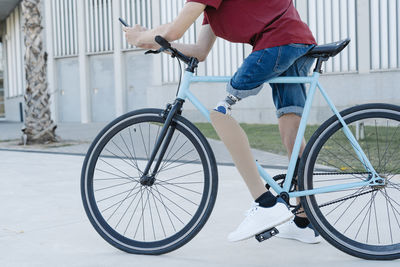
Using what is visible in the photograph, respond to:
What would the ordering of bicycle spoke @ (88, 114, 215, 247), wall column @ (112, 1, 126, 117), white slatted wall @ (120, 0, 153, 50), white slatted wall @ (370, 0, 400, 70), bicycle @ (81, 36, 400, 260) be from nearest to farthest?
1. bicycle @ (81, 36, 400, 260)
2. bicycle spoke @ (88, 114, 215, 247)
3. white slatted wall @ (370, 0, 400, 70)
4. white slatted wall @ (120, 0, 153, 50)
5. wall column @ (112, 1, 126, 117)

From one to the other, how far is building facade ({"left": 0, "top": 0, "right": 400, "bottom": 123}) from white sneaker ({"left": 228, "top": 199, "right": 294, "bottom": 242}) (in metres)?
9.72

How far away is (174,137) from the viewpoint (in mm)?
3180

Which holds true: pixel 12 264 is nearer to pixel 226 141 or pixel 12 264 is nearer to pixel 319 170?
pixel 226 141

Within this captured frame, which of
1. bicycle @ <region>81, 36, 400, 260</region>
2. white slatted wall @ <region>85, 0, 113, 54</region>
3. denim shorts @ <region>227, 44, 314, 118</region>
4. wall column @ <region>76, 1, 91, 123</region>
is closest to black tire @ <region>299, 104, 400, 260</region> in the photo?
bicycle @ <region>81, 36, 400, 260</region>

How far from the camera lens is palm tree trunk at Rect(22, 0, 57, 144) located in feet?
Result: 36.7

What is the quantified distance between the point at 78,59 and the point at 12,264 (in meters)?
19.5

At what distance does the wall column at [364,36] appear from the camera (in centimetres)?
1419

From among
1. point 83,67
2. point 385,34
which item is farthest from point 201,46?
point 83,67

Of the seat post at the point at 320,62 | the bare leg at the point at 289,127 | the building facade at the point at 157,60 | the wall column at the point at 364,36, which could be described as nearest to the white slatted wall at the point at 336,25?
the building facade at the point at 157,60

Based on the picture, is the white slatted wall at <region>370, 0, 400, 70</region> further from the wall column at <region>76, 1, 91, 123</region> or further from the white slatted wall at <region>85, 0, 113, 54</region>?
the wall column at <region>76, 1, 91, 123</region>

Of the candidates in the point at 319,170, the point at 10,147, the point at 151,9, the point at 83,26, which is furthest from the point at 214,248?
the point at 83,26

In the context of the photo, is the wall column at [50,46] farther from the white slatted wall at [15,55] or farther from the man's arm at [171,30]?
the man's arm at [171,30]

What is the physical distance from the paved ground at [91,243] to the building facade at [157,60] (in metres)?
8.34

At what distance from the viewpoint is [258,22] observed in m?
2.96
